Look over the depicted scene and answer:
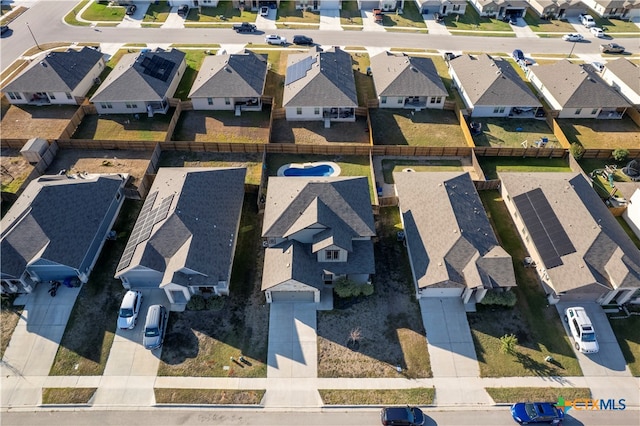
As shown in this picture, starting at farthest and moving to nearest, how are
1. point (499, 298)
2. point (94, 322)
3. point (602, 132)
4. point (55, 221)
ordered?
point (602, 132) → point (55, 221) → point (499, 298) → point (94, 322)

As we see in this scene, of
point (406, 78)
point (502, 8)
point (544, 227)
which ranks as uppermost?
point (502, 8)

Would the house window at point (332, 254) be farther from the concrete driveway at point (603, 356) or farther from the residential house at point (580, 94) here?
the residential house at point (580, 94)

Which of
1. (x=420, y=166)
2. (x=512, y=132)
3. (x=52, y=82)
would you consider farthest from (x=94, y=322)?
→ (x=512, y=132)

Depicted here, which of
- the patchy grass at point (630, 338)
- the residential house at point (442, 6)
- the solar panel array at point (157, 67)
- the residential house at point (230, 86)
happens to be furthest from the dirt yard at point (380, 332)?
the residential house at point (442, 6)

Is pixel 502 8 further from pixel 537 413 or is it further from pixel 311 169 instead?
pixel 537 413

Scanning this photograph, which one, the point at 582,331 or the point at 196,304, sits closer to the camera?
the point at 582,331

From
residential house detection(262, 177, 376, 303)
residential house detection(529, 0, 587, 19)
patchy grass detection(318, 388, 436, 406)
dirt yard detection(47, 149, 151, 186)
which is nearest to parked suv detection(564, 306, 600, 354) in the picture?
patchy grass detection(318, 388, 436, 406)

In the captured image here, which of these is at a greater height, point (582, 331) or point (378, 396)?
point (582, 331)

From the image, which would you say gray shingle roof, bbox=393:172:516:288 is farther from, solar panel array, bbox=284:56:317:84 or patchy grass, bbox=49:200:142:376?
patchy grass, bbox=49:200:142:376
